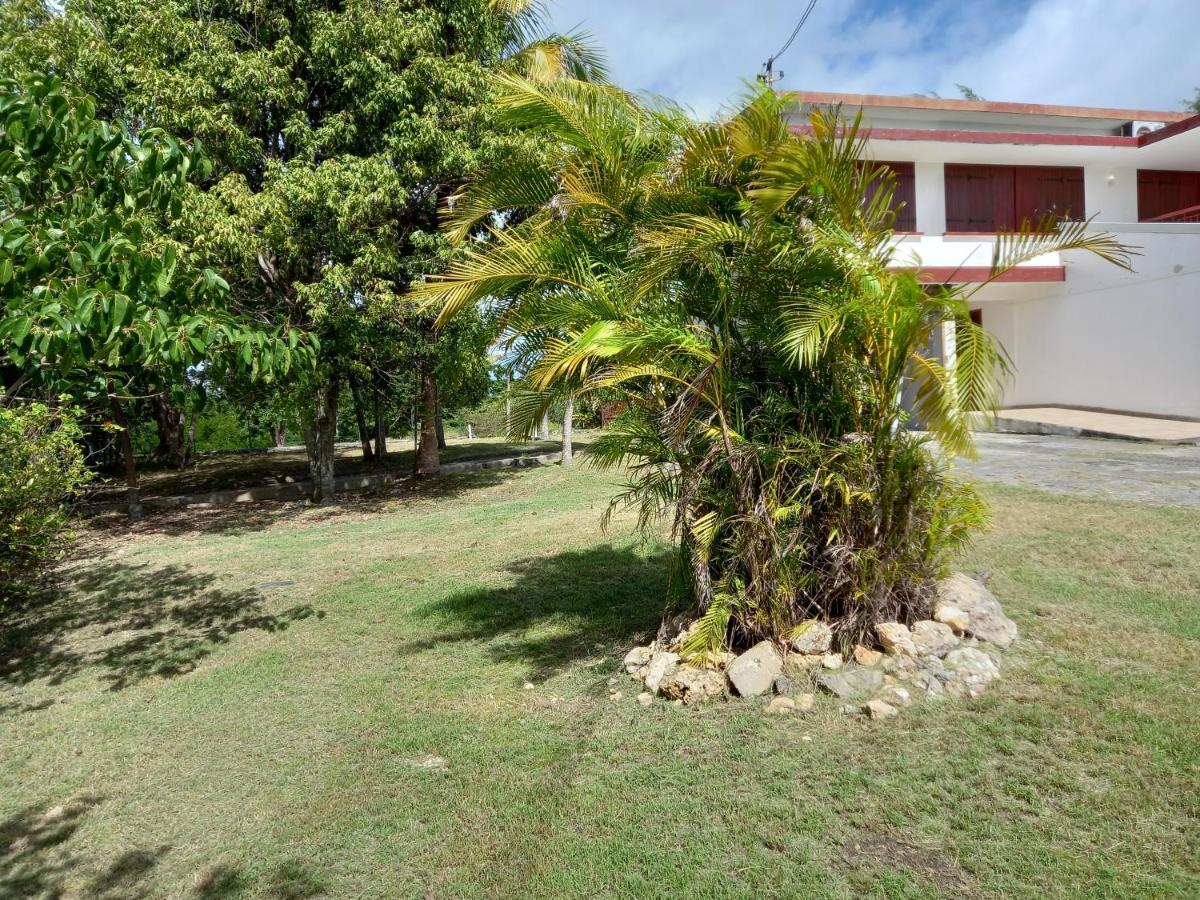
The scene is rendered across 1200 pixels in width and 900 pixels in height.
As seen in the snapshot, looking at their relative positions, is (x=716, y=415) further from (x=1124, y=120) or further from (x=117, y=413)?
(x=1124, y=120)

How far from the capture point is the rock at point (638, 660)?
4.83 m

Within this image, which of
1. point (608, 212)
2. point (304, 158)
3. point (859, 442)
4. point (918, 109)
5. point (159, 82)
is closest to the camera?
point (859, 442)

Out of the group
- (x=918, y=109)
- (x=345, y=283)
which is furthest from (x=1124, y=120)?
(x=345, y=283)

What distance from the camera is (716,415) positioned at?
179 inches

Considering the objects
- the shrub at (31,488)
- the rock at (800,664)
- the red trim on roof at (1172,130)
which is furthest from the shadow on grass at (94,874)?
the red trim on roof at (1172,130)

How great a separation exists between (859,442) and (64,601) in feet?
24.9

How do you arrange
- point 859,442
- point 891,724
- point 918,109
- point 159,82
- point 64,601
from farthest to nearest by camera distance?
point 918,109, point 159,82, point 64,601, point 859,442, point 891,724

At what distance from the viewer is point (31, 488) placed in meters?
6.42

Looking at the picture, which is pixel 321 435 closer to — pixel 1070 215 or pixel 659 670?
pixel 659 670

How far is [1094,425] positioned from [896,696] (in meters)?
11.9

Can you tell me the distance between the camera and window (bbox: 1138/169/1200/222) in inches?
682

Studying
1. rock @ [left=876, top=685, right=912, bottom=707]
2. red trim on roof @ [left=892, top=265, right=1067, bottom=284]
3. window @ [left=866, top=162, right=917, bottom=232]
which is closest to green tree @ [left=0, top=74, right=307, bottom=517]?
rock @ [left=876, top=685, right=912, bottom=707]

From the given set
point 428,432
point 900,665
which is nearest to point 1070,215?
point 428,432

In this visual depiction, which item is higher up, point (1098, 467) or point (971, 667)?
point (1098, 467)
